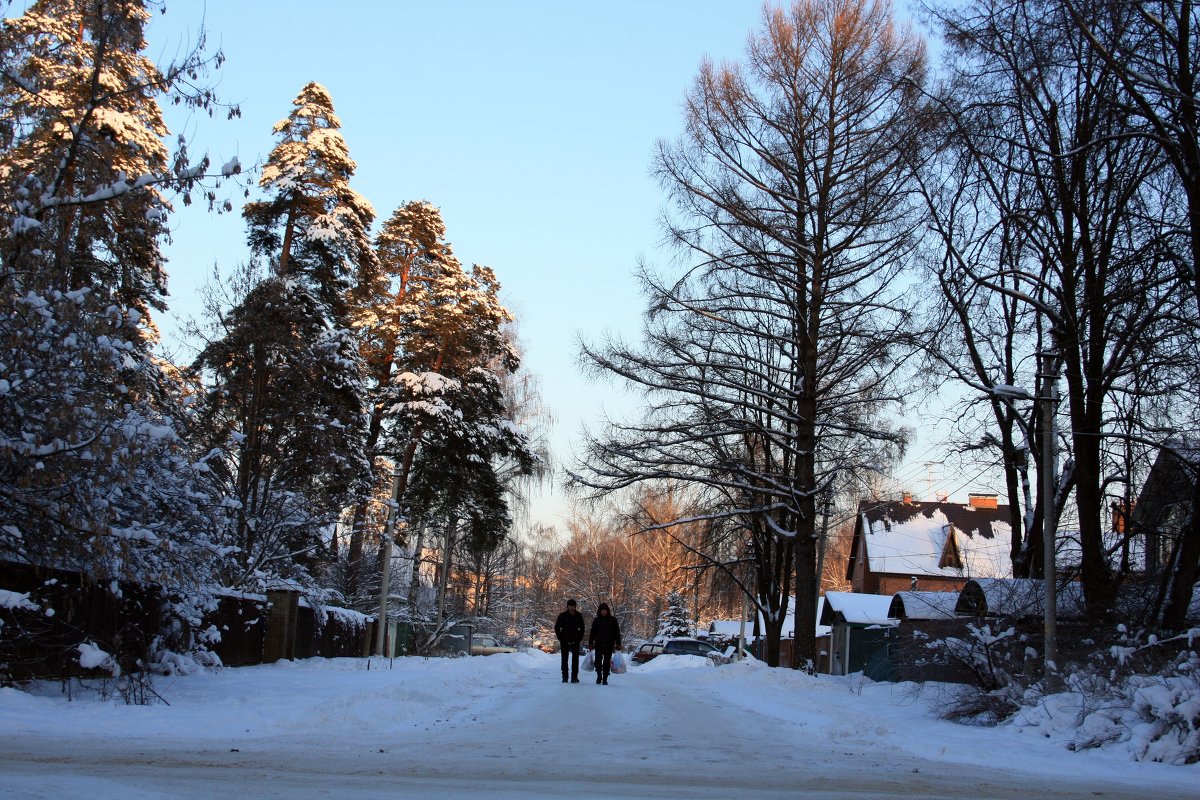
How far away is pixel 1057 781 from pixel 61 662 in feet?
35.5

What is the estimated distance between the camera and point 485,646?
58.3 metres

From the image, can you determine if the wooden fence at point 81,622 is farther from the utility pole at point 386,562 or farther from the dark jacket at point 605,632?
the utility pole at point 386,562

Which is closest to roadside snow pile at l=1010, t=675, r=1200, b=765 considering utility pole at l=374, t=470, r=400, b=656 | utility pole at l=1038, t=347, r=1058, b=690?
utility pole at l=1038, t=347, r=1058, b=690

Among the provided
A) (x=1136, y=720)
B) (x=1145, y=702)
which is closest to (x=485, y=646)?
(x=1136, y=720)

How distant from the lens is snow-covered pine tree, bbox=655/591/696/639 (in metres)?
67.1

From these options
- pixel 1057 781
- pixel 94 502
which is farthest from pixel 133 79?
pixel 1057 781

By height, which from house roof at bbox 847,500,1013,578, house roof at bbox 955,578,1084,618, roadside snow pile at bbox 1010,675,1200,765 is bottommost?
roadside snow pile at bbox 1010,675,1200,765

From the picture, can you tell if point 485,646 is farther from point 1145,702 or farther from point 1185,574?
point 1145,702

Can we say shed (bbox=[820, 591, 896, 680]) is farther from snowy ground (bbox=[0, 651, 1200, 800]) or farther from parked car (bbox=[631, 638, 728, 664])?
snowy ground (bbox=[0, 651, 1200, 800])

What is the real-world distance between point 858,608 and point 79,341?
110 feet

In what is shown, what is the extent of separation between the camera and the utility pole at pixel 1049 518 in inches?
571

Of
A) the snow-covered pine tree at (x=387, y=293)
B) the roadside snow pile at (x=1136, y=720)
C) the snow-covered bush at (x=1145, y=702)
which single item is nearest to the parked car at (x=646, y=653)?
the snow-covered pine tree at (x=387, y=293)

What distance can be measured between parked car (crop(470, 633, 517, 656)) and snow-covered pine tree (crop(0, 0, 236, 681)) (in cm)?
4046

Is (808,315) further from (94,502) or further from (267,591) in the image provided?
(94,502)
